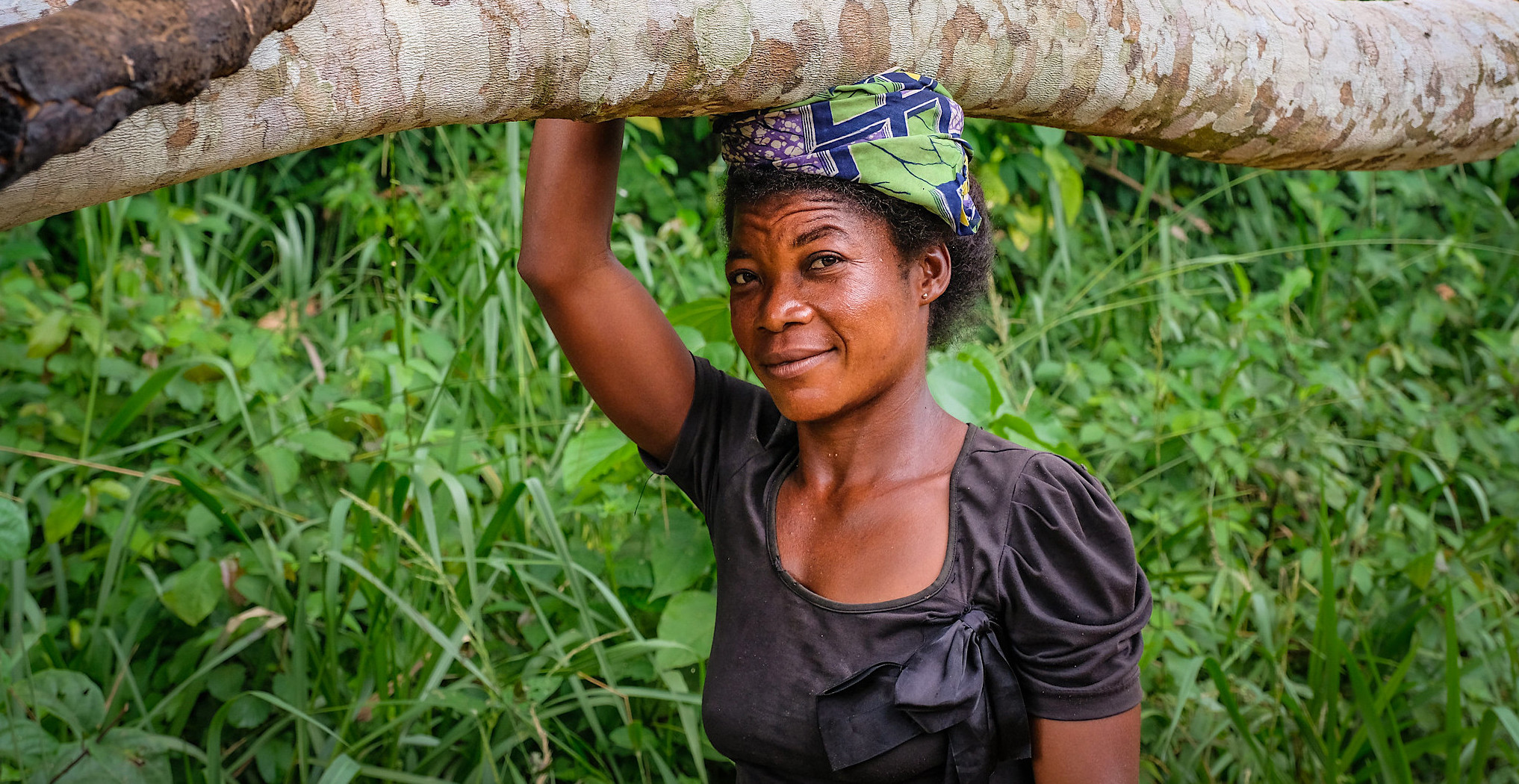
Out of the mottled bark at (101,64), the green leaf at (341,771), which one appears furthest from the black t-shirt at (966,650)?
the mottled bark at (101,64)

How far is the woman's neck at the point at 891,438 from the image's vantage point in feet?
5.13

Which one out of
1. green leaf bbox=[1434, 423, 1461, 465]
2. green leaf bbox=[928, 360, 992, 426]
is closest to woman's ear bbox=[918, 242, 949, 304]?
green leaf bbox=[928, 360, 992, 426]

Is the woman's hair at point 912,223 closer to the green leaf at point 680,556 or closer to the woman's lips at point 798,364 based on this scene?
the woman's lips at point 798,364

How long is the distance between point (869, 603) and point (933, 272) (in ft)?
1.47

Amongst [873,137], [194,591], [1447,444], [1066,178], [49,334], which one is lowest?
[1447,444]

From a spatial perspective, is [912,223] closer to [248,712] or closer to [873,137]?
[873,137]

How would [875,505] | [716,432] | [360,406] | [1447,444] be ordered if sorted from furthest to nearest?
[1447,444] < [360,406] < [716,432] < [875,505]

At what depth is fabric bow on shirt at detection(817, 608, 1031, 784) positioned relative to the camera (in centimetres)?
140

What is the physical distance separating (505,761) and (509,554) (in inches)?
21.7

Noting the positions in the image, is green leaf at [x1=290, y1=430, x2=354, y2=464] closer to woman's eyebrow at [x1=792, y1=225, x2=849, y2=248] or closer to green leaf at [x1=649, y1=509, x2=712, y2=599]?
green leaf at [x1=649, y1=509, x2=712, y2=599]

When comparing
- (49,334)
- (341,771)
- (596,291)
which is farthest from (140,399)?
(596,291)

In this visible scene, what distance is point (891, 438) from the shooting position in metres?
1.58

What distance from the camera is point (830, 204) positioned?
55.7 inches

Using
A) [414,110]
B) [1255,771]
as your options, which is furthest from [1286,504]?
[414,110]
